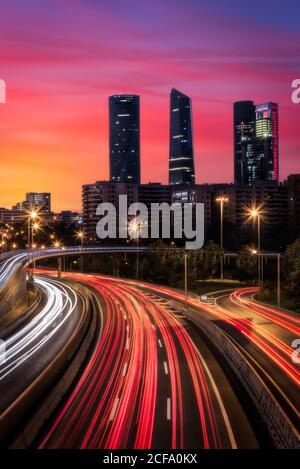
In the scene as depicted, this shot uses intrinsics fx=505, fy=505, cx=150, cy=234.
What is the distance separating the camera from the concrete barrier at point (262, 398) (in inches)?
701

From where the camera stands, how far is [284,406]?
866 inches

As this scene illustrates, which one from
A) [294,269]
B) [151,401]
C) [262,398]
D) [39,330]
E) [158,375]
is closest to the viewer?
[262,398]

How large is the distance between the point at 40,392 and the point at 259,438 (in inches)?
404

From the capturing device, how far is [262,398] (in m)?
22.5

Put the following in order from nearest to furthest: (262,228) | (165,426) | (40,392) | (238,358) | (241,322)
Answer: (165,426) → (40,392) → (238,358) → (241,322) → (262,228)

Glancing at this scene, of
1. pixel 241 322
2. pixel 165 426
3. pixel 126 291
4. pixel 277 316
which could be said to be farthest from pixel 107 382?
pixel 126 291

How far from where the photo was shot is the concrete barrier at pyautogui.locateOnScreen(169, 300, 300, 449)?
1781 cm

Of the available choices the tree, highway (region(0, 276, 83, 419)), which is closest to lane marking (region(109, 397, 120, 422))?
highway (region(0, 276, 83, 419))

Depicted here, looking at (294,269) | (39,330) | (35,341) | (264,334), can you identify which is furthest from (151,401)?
(294,269)

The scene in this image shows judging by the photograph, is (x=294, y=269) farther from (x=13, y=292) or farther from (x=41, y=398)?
(x=41, y=398)

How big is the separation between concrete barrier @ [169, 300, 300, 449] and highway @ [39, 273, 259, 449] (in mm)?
854

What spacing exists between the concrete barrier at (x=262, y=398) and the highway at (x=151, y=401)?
0.85m

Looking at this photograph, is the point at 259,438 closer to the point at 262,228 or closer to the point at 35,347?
the point at 35,347

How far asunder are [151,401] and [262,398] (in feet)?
17.0
